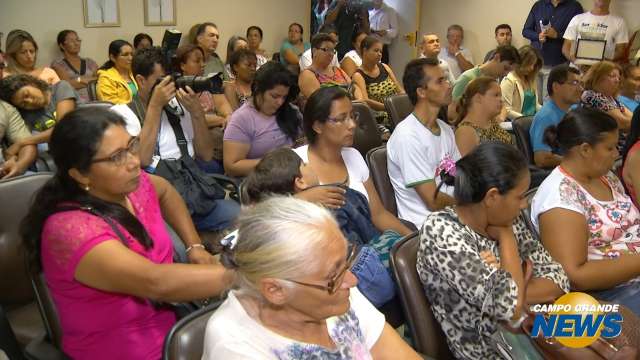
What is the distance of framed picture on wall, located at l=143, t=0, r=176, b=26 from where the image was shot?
6.15 m

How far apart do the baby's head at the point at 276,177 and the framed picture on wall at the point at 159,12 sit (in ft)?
15.8

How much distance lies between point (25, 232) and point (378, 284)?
37.6 inches

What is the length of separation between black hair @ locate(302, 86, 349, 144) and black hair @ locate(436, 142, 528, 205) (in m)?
0.84

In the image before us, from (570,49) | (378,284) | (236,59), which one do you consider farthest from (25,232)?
(570,49)

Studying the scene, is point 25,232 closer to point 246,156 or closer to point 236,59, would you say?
point 246,156

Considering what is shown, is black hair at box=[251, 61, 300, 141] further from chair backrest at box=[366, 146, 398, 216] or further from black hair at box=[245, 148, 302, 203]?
black hair at box=[245, 148, 302, 203]

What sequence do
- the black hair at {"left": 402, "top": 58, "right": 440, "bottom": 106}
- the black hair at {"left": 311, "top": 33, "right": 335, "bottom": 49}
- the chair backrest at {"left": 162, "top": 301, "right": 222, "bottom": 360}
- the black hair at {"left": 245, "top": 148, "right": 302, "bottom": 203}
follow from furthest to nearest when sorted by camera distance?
the black hair at {"left": 311, "top": 33, "right": 335, "bottom": 49}
the black hair at {"left": 402, "top": 58, "right": 440, "bottom": 106}
the black hair at {"left": 245, "top": 148, "right": 302, "bottom": 203}
the chair backrest at {"left": 162, "top": 301, "right": 222, "bottom": 360}

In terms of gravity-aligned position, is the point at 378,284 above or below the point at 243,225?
below

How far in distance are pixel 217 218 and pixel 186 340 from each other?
1414 mm

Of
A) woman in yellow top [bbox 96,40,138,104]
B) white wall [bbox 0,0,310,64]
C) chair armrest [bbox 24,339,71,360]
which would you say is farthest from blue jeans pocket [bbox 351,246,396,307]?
white wall [bbox 0,0,310,64]

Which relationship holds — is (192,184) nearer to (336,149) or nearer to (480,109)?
(336,149)

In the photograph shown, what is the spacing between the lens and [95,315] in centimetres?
144

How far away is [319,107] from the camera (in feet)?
7.80

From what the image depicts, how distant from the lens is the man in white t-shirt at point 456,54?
710 centimetres
